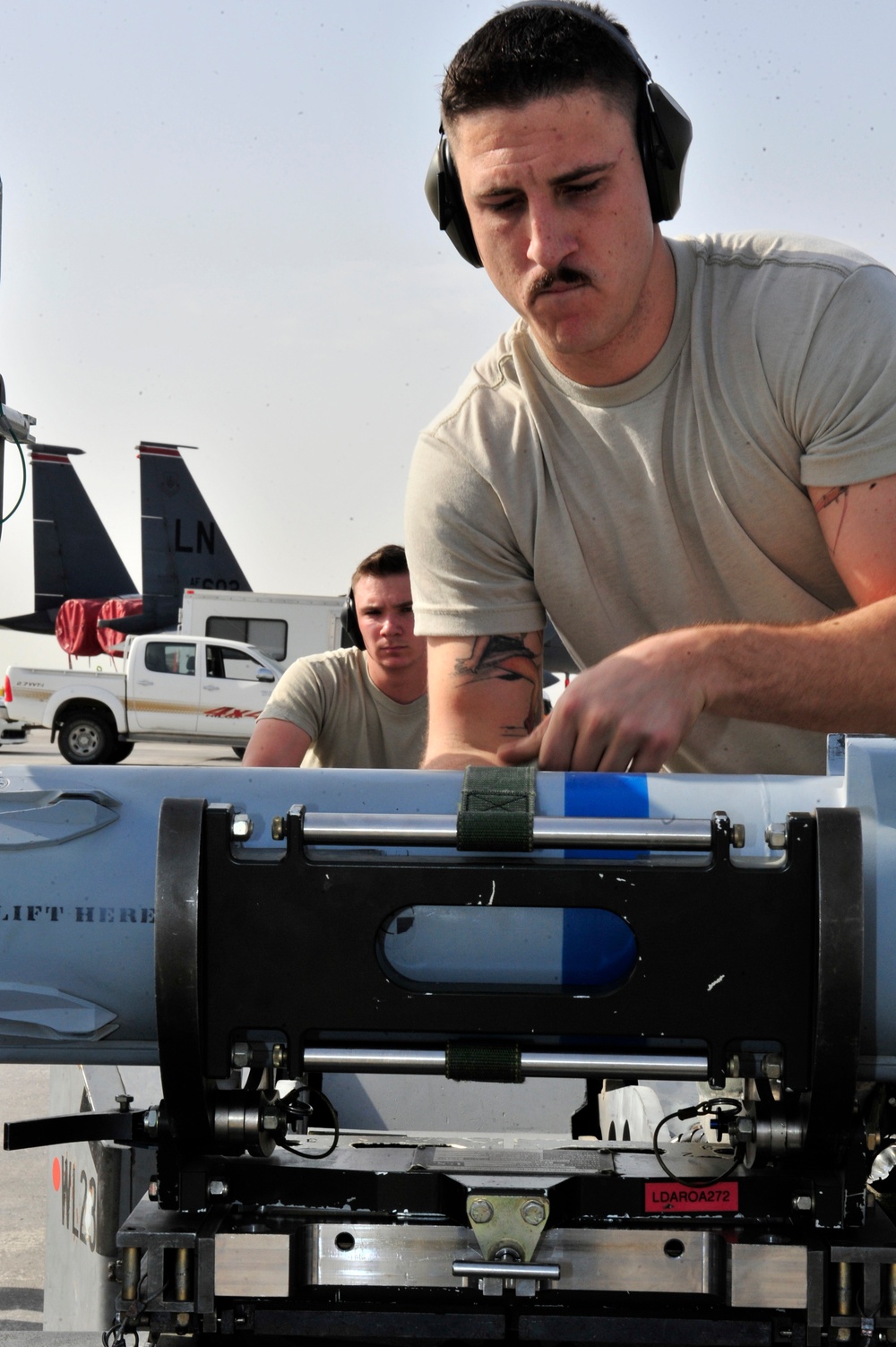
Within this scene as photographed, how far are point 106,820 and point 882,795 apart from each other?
3.04ft

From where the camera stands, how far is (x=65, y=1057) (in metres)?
1.65

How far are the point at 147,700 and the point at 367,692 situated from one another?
13100mm

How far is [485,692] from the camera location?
246 cm

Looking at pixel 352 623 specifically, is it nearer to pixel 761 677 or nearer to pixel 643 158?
pixel 643 158

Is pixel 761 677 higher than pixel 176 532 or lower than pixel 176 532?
lower

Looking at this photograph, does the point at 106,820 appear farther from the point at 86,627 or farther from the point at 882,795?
the point at 86,627

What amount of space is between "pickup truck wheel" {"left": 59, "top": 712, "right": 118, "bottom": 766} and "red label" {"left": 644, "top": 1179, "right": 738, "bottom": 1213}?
16.5 metres

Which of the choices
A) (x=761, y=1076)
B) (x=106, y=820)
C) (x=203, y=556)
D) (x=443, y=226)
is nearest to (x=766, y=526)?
(x=443, y=226)

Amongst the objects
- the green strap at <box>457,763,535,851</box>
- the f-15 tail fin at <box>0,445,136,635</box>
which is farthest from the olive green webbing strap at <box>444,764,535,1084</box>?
the f-15 tail fin at <box>0,445,136,635</box>

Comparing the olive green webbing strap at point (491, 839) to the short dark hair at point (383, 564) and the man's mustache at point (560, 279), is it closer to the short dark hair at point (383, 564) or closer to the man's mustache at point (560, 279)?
the man's mustache at point (560, 279)

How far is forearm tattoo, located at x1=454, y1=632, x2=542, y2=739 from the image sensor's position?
246cm

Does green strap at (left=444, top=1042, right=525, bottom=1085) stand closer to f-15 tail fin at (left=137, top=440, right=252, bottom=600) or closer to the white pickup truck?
the white pickup truck

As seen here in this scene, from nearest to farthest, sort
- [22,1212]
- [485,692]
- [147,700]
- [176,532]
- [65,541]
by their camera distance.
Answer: [485,692] → [22,1212] → [147,700] → [176,532] → [65,541]

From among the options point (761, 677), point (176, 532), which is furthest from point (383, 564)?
point (176, 532)
